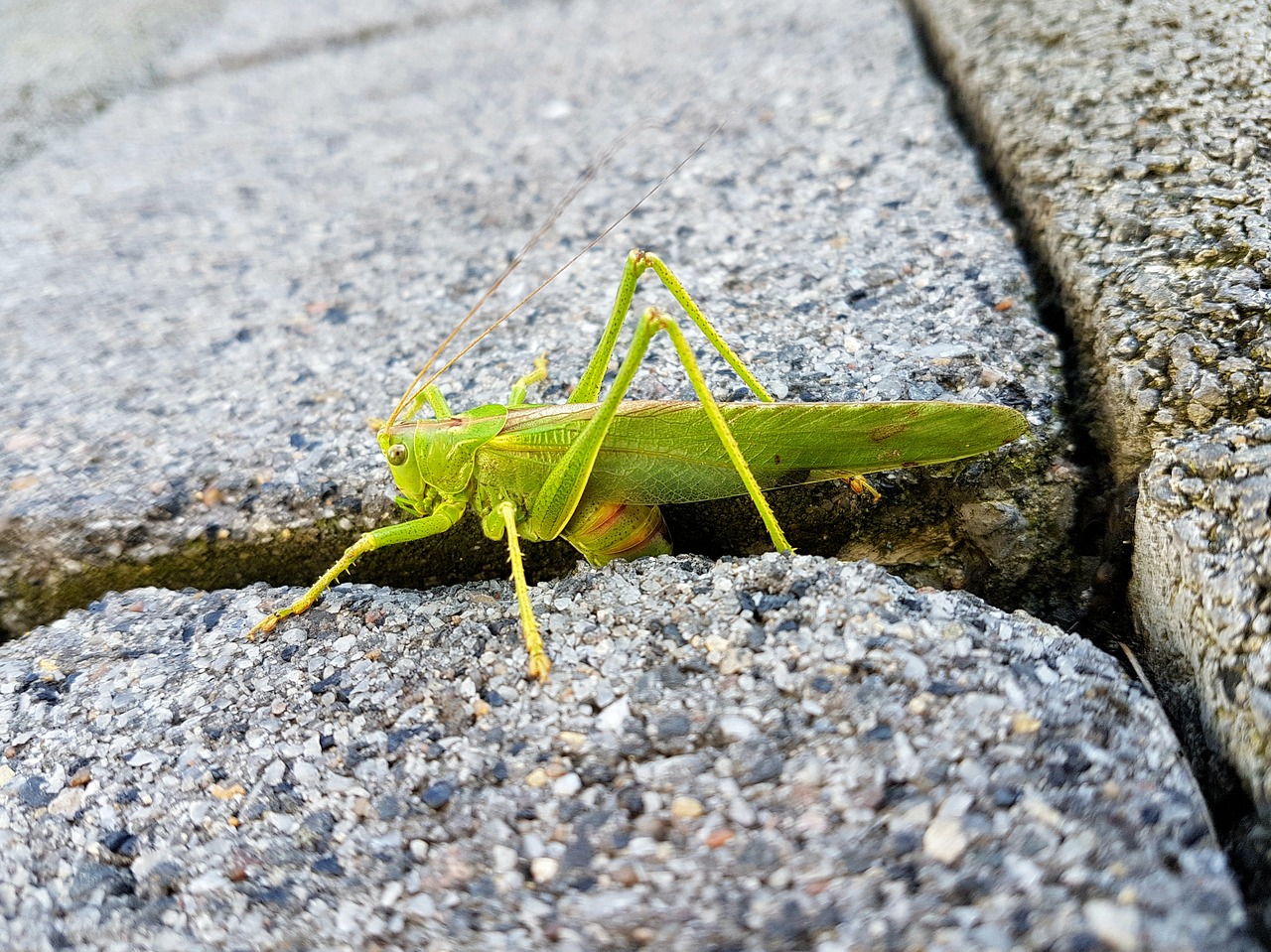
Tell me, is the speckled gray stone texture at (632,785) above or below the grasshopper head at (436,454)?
below

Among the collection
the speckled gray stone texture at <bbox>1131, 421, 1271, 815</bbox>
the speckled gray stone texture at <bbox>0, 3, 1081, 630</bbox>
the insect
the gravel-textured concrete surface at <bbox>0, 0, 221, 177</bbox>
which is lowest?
the speckled gray stone texture at <bbox>1131, 421, 1271, 815</bbox>

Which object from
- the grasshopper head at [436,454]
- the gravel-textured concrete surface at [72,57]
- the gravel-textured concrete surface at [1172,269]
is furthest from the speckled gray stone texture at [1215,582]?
the gravel-textured concrete surface at [72,57]

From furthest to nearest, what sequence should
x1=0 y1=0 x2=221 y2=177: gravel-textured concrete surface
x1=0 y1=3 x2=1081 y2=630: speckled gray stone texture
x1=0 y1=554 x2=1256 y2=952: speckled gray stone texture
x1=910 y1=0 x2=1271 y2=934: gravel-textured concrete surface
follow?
x1=0 y1=0 x2=221 y2=177: gravel-textured concrete surface → x1=0 y1=3 x2=1081 y2=630: speckled gray stone texture → x1=910 y1=0 x2=1271 y2=934: gravel-textured concrete surface → x1=0 y1=554 x2=1256 y2=952: speckled gray stone texture

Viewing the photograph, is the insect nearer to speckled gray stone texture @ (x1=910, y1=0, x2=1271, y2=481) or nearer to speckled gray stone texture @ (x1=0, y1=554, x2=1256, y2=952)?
speckled gray stone texture @ (x1=0, y1=554, x2=1256, y2=952)

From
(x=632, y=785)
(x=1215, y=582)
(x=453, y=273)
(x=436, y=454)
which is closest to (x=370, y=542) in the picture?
(x=436, y=454)

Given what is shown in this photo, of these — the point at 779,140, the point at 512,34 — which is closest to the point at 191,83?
the point at 512,34

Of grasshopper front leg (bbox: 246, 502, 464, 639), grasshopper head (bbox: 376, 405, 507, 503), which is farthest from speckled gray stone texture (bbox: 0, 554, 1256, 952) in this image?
grasshopper head (bbox: 376, 405, 507, 503)

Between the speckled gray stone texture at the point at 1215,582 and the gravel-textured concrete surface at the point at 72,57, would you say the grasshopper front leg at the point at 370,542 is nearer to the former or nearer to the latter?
the speckled gray stone texture at the point at 1215,582

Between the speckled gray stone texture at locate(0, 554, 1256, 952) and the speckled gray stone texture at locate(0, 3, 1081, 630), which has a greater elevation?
the speckled gray stone texture at locate(0, 3, 1081, 630)
